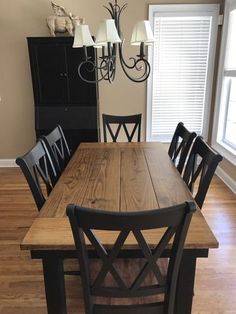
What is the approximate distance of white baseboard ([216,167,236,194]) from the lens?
330 cm

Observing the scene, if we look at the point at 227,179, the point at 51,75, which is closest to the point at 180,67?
the point at 227,179

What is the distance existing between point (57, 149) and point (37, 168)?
0.56 metres

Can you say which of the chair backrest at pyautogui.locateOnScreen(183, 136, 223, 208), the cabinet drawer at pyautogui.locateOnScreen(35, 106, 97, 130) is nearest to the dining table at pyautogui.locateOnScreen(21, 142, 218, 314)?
the chair backrest at pyautogui.locateOnScreen(183, 136, 223, 208)

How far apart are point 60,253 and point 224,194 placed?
2564mm

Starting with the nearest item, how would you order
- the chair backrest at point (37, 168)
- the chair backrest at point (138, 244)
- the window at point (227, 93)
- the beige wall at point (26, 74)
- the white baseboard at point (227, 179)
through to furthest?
the chair backrest at point (138, 244) → the chair backrest at point (37, 168) → the white baseboard at point (227, 179) → the window at point (227, 93) → the beige wall at point (26, 74)

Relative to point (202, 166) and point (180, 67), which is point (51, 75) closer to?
point (180, 67)

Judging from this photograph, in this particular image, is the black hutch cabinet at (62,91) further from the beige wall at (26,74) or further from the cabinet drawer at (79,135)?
the beige wall at (26,74)

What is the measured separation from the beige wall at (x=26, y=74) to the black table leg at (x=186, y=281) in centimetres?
248

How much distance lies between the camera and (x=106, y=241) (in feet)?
3.51

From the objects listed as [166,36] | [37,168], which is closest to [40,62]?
[166,36]

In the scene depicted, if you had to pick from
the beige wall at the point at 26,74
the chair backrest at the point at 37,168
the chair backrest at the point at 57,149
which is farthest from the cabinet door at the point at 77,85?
the chair backrest at the point at 37,168

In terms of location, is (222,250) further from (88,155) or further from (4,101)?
(4,101)

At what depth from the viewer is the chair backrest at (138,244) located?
0.85 metres

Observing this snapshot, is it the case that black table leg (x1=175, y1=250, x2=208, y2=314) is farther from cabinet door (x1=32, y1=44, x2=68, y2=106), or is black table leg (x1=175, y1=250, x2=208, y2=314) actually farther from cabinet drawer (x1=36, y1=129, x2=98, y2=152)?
cabinet door (x1=32, y1=44, x2=68, y2=106)
